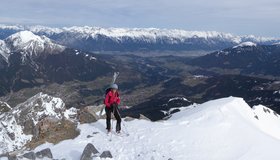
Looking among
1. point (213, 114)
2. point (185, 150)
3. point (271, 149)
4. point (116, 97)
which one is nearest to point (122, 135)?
point (116, 97)

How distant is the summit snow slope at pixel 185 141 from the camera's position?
34.7 metres

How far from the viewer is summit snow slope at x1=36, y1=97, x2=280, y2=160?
3466 centimetres

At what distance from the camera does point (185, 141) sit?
122 ft

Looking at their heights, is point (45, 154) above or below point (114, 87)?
below

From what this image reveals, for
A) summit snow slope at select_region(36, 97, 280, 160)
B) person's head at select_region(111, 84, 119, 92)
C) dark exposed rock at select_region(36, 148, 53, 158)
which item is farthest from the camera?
person's head at select_region(111, 84, 119, 92)

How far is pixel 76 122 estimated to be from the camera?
153 feet

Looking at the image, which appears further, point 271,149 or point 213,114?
point 213,114

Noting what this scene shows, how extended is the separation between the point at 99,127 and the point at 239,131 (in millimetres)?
14749

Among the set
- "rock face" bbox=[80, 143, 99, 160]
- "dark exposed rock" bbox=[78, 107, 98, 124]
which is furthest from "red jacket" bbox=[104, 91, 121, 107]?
"dark exposed rock" bbox=[78, 107, 98, 124]

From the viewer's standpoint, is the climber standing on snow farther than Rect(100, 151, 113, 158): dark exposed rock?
Yes

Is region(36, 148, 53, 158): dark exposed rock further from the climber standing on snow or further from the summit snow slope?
the climber standing on snow

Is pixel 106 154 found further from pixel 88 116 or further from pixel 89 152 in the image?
pixel 88 116

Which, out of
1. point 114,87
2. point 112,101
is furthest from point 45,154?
point 114,87

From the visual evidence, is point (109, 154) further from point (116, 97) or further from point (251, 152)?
point (251, 152)
